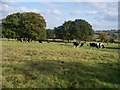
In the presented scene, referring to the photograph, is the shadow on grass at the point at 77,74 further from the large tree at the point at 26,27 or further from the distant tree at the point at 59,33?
the distant tree at the point at 59,33

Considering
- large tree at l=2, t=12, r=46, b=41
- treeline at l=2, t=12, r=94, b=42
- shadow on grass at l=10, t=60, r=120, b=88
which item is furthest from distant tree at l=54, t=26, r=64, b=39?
shadow on grass at l=10, t=60, r=120, b=88

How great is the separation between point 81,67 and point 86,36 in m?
89.0

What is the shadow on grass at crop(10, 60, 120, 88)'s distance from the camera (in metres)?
13.0

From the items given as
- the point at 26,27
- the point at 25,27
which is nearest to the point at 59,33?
the point at 25,27

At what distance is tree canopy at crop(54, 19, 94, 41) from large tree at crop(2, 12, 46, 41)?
69.4ft

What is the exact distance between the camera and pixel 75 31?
108375 mm

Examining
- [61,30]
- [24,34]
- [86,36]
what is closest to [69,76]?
[24,34]

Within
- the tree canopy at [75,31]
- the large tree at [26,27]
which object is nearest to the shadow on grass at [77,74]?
the large tree at [26,27]

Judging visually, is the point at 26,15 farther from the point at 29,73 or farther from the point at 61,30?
the point at 29,73

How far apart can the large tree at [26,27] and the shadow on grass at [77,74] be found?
67.0 meters

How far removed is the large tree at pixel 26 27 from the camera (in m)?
83.4

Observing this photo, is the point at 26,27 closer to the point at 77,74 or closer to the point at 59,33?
the point at 59,33

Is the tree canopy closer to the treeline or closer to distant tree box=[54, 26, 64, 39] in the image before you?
distant tree box=[54, 26, 64, 39]

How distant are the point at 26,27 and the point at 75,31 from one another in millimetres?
29998
